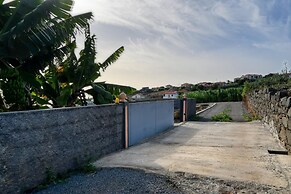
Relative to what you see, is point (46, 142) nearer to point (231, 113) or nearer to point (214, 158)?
point (214, 158)

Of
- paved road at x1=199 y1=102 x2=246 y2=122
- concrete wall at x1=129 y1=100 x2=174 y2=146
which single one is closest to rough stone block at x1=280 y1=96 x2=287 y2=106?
concrete wall at x1=129 y1=100 x2=174 y2=146

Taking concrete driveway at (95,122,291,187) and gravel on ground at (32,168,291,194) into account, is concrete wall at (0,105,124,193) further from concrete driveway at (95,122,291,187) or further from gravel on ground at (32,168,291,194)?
concrete driveway at (95,122,291,187)

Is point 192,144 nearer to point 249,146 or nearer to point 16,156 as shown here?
point 249,146

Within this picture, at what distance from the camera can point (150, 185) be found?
4.38 metres

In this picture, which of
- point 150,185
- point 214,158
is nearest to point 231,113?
point 214,158

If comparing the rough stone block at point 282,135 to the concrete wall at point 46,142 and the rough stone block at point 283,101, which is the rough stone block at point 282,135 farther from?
the concrete wall at point 46,142

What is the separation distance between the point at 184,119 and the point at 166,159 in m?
8.26

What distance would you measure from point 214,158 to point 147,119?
137 inches

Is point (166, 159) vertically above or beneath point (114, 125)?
beneath

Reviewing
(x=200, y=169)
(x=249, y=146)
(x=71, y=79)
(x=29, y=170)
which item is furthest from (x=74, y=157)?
(x=249, y=146)

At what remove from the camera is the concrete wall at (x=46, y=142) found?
3988 mm

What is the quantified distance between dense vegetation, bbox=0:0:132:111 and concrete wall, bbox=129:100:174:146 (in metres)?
1.27

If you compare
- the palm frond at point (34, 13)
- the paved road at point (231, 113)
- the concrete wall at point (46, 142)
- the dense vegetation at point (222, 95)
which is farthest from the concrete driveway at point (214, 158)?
the dense vegetation at point (222, 95)

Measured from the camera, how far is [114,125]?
278 inches
